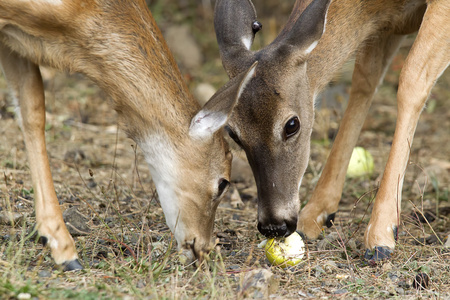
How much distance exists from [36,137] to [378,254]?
2.76 m

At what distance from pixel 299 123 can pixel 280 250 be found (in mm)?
1099

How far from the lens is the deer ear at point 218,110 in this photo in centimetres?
414

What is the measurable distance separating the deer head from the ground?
1.40 feet

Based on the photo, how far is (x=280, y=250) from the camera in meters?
4.55

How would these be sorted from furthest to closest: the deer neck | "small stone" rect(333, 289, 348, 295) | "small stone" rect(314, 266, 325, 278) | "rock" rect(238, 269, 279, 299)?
the deer neck → "small stone" rect(314, 266, 325, 278) → "small stone" rect(333, 289, 348, 295) → "rock" rect(238, 269, 279, 299)

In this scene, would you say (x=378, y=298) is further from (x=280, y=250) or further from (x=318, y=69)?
(x=318, y=69)

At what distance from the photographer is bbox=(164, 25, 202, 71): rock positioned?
1165cm

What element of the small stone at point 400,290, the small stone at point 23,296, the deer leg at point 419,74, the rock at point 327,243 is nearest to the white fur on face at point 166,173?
the rock at point 327,243

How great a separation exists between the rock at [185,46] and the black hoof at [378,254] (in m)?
7.29

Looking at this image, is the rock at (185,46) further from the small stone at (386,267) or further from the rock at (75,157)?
the small stone at (386,267)

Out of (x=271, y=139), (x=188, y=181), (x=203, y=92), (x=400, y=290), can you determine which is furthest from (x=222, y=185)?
(x=203, y=92)

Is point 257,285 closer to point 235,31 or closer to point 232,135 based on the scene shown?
point 232,135

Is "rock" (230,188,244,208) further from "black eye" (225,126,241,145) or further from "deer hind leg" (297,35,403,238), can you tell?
"black eye" (225,126,241,145)

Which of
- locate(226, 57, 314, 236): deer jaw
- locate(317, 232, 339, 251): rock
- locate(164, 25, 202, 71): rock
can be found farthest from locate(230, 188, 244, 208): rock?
locate(164, 25, 202, 71): rock
